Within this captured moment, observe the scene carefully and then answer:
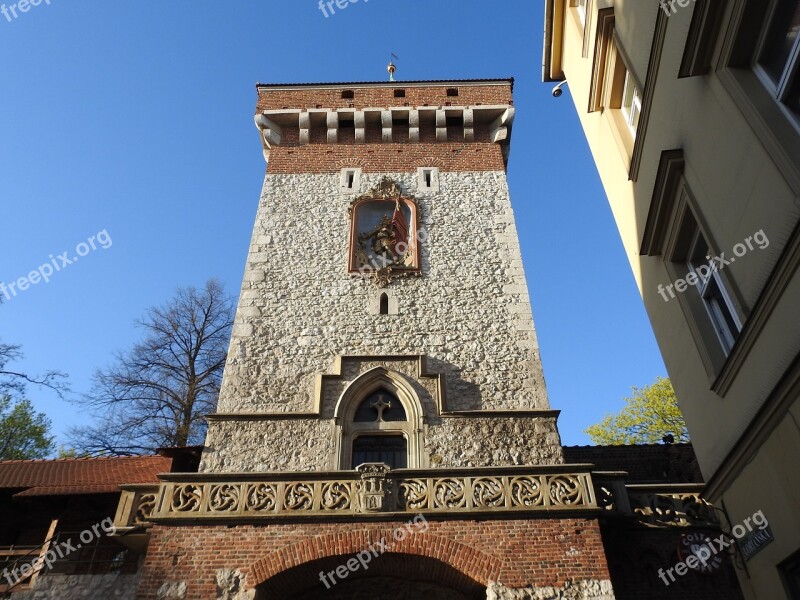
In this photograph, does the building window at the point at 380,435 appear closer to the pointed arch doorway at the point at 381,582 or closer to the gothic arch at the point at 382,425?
the gothic arch at the point at 382,425

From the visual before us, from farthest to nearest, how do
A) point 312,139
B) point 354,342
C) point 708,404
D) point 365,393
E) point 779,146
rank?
1. point 312,139
2. point 354,342
3. point 365,393
4. point 708,404
5. point 779,146

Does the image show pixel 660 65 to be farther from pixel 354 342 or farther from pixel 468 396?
pixel 354 342

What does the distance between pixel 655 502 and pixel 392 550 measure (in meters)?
4.01

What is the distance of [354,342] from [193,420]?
7329mm

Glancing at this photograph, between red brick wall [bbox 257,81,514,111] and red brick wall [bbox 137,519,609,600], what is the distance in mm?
10941

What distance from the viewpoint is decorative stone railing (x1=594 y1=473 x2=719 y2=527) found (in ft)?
28.9

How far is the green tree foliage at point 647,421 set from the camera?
23422 millimetres

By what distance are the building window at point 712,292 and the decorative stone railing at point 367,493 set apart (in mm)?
2962

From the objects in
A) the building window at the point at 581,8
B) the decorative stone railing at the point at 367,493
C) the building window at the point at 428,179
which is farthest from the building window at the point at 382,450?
the building window at the point at 581,8

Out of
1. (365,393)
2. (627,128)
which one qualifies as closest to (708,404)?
(627,128)

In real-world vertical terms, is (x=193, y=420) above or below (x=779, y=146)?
above

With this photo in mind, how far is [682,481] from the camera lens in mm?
12516

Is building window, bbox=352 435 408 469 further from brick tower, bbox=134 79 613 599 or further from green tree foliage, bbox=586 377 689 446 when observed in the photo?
green tree foliage, bbox=586 377 689 446

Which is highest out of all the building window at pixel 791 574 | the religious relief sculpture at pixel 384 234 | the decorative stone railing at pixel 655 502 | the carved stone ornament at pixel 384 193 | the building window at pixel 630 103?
the carved stone ornament at pixel 384 193
